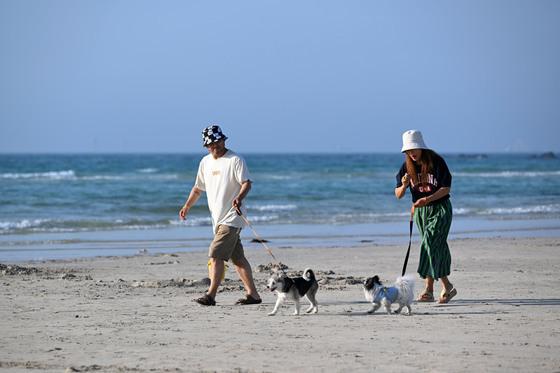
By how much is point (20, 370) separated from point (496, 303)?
186 inches

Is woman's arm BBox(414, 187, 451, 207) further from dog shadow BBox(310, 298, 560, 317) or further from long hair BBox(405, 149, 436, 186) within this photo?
dog shadow BBox(310, 298, 560, 317)

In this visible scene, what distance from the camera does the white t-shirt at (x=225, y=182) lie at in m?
8.45

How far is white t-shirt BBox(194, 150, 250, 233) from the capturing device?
27.7ft

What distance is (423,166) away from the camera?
332 inches

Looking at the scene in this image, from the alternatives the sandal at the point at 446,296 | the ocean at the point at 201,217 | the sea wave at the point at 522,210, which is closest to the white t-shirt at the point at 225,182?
the sandal at the point at 446,296

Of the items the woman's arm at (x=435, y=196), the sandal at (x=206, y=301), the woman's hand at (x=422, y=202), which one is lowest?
the sandal at (x=206, y=301)

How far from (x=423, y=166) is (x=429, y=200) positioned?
331 mm

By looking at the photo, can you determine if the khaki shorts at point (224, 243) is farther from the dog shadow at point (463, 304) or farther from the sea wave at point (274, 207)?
the sea wave at point (274, 207)

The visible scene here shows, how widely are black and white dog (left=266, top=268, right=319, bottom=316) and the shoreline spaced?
6.24 metres

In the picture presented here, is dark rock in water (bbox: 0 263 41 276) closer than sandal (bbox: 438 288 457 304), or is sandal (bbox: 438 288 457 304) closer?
sandal (bbox: 438 288 457 304)

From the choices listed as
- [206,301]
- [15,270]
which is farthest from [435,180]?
[15,270]

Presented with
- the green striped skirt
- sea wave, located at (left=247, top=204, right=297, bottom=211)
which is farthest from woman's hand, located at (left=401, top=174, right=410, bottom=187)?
sea wave, located at (left=247, top=204, right=297, bottom=211)

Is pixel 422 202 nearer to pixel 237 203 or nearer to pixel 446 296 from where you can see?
pixel 446 296

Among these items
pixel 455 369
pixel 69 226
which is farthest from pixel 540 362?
pixel 69 226
